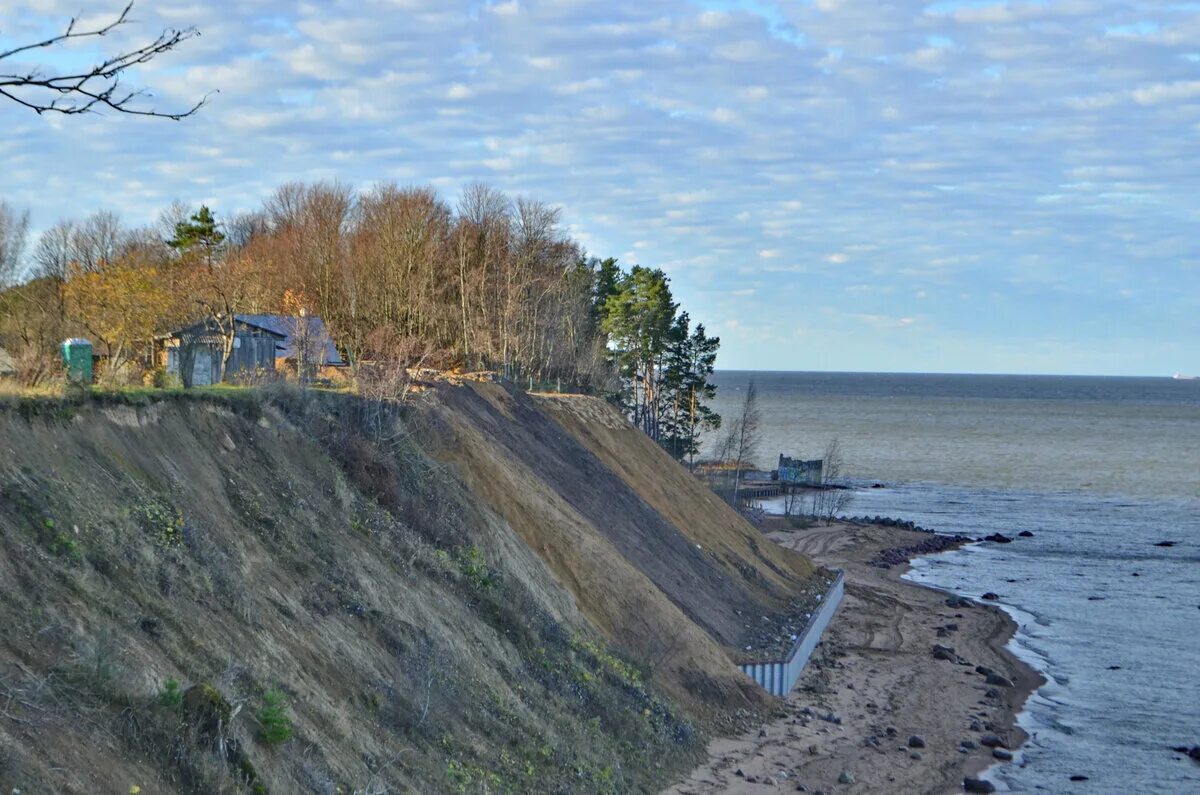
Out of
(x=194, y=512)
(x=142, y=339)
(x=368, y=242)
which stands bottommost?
(x=194, y=512)

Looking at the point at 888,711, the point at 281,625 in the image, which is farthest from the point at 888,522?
the point at 281,625

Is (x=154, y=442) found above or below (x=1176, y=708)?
above

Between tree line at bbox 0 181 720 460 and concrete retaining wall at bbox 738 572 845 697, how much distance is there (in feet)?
41.2

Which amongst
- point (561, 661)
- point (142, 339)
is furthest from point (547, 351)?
point (561, 661)

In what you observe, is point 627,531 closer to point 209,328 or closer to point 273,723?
point 209,328

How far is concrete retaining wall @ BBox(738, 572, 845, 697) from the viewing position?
30.7 metres

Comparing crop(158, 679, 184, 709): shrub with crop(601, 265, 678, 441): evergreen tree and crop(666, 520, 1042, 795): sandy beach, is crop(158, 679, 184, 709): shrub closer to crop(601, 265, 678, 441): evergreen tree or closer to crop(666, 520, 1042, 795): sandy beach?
crop(666, 520, 1042, 795): sandy beach

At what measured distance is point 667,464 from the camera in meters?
47.6

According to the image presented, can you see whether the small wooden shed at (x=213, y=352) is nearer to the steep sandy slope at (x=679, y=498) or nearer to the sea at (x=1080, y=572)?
the steep sandy slope at (x=679, y=498)

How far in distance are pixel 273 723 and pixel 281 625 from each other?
3.48m

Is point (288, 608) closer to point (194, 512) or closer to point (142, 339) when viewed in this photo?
point (194, 512)

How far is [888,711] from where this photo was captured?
3095 cm

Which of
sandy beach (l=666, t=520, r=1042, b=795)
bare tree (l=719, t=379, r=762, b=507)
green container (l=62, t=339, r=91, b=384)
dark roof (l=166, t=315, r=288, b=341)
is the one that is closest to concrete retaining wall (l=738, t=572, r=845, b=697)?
sandy beach (l=666, t=520, r=1042, b=795)

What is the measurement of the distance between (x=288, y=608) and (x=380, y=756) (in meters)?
3.15
